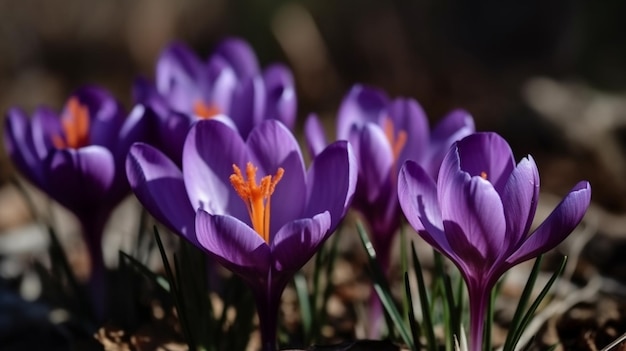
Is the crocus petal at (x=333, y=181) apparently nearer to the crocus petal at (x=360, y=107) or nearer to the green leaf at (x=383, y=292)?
the green leaf at (x=383, y=292)

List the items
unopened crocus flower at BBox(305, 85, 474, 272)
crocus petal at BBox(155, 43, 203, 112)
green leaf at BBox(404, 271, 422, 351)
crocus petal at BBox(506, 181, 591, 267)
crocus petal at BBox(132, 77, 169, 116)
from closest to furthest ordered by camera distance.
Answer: crocus petal at BBox(506, 181, 591, 267)
green leaf at BBox(404, 271, 422, 351)
unopened crocus flower at BBox(305, 85, 474, 272)
crocus petal at BBox(132, 77, 169, 116)
crocus petal at BBox(155, 43, 203, 112)

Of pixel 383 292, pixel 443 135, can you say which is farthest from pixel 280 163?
pixel 443 135

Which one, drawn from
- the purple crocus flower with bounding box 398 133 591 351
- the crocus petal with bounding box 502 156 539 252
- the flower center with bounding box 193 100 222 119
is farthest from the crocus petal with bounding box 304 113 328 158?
the crocus petal with bounding box 502 156 539 252

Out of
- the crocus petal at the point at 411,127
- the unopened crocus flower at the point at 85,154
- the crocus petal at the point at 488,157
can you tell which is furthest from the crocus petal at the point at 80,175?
the crocus petal at the point at 488,157

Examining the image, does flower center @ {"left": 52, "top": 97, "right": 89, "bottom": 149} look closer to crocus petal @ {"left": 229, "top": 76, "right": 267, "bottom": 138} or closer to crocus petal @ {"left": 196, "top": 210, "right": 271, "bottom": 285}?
crocus petal @ {"left": 229, "top": 76, "right": 267, "bottom": 138}

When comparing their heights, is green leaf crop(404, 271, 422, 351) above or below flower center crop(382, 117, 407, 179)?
below

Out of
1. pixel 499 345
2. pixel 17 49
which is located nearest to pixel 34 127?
pixel 499 345

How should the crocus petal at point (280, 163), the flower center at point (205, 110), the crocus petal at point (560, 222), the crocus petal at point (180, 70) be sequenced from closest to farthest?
the crocus petal at point (560, 222) → the crocus petal at point (280, 163) → the flower center at point (205, 110) → the crocus petal at point (180, 70)

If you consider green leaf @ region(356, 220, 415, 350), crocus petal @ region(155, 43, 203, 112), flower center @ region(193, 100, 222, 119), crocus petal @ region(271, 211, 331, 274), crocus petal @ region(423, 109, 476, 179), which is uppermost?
crocus petal @ region(155, 43, 203, 112)
